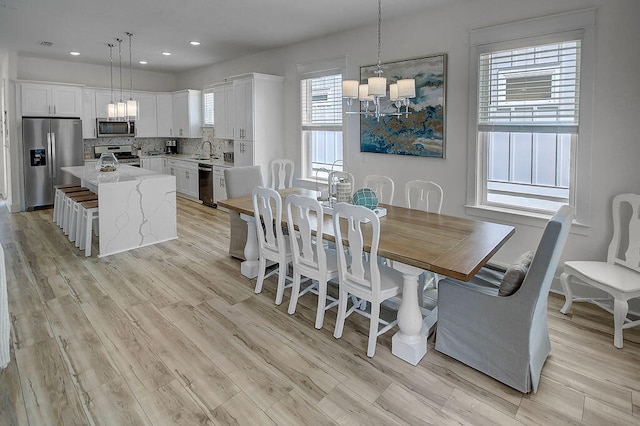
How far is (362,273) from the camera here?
2.59m

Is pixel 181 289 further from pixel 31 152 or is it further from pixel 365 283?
pixel 31 152

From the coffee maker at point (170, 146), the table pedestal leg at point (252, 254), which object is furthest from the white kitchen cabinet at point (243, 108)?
the coffee maker at point (170, 146)

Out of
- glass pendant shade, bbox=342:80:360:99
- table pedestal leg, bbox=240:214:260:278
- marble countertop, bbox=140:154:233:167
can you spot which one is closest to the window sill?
glass pendant shade, bbox=342:80:360:99

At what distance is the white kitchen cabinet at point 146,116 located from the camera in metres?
8.39

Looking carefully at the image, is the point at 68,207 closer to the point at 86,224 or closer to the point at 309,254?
the point at 86,224

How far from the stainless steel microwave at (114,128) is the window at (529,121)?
6.98 meters

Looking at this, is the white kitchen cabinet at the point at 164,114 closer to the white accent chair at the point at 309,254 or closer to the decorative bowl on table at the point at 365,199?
the white accent chair at the point at 309,254

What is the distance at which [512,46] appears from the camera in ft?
12.2

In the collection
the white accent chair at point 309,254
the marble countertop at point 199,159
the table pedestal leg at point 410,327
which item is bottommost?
the table pedestal leg at point 410,327

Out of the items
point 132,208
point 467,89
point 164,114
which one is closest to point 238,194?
point 132,208

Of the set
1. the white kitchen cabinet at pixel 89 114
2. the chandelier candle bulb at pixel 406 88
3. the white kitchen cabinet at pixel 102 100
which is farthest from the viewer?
the white kitchen cabinet at pixel 102 100

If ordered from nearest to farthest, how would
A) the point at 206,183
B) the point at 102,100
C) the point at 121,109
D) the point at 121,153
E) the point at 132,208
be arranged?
the point at 132,208 < the point at 121,109 < the point at 206,183 < the point at 102,100 < the point at 121,153

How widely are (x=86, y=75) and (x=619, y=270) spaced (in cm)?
894

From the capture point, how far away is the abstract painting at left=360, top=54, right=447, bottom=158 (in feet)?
14.1
